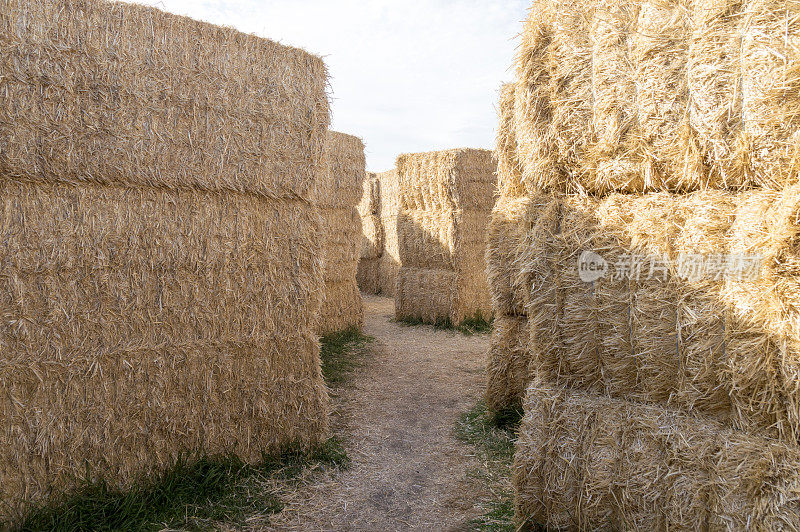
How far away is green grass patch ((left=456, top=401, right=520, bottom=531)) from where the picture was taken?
3227mm

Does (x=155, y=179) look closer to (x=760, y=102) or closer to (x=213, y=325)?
(x=213, y=325)

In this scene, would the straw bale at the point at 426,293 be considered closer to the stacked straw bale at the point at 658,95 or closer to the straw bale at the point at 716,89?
the stacked straw bale at the point at 658,95

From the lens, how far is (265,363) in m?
3.87

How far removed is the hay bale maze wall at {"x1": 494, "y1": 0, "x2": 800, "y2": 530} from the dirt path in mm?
803

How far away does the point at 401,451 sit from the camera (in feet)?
14.1

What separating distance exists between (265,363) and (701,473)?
2933 mm

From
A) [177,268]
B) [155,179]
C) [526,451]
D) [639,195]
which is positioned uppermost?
[155,179]

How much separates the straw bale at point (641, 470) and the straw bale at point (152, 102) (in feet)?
8.55

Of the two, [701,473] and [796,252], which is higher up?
[796,252]

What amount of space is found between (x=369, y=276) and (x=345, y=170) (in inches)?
239

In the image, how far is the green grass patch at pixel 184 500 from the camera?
117 inches

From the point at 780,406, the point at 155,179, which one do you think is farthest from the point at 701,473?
the point at 155,179

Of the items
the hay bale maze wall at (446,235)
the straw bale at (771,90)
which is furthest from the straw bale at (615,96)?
the hay bale maze wall at (446,235)

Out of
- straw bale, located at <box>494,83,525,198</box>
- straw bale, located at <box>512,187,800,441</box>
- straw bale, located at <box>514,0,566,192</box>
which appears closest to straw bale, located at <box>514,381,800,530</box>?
straw bale, located at <box>512,187,800,441</box>
